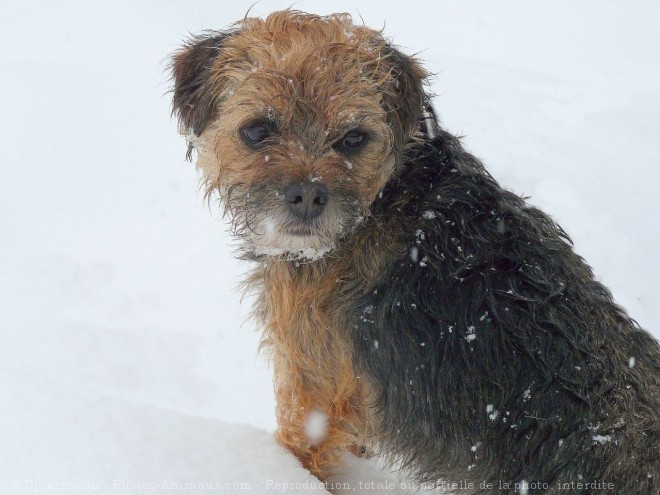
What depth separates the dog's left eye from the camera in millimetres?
3205

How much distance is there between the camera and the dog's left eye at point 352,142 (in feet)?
10.5

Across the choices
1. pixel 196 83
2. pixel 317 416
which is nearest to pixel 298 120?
pixel 196 83

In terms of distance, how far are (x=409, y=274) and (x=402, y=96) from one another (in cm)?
86

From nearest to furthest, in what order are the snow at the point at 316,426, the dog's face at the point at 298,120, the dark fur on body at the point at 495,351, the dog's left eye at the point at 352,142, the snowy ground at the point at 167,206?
the dark fur on body at the point at 495,351 → the dog's face at the point at 298,120 → the dog's left eye at the point at 352,142 → the snowy ground at the point at 167,206 → the snow at the point at 316,426

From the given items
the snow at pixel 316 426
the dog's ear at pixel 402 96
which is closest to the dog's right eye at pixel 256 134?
the dog's ear at pixel 402 96

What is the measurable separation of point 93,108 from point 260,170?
4969 millimetres

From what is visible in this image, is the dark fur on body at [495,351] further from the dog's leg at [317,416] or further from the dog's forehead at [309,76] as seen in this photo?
the dog's forehead at [309,76]

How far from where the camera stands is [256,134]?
10.5ft

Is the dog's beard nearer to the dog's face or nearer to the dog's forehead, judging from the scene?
the dog's face

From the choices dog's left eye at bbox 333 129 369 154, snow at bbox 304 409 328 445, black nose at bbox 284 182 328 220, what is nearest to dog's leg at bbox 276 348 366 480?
snow at bbox 304 409 328 445

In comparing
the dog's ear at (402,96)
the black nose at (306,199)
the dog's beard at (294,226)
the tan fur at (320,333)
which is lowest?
the tan fur at (320,333)

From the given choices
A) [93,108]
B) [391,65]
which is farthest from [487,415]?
[93,108]

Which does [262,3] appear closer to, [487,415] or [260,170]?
[260,170]

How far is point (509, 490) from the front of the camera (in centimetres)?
310
